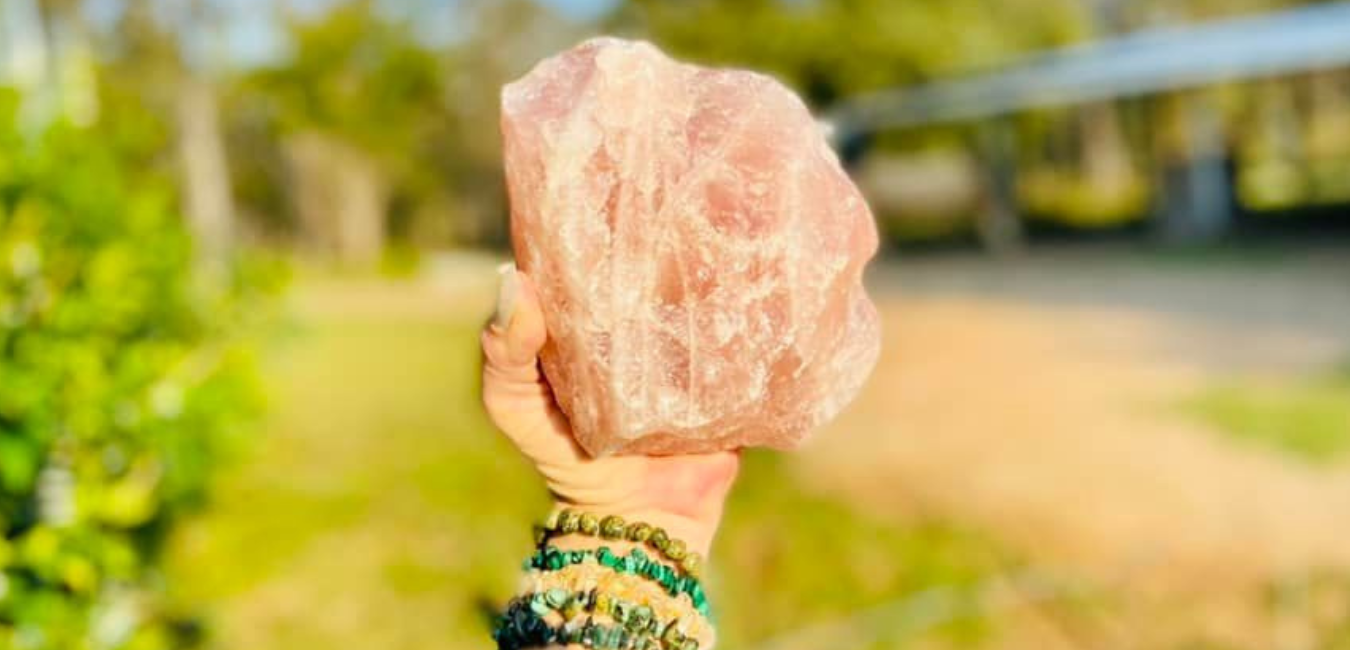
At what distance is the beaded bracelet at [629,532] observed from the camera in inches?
33.5

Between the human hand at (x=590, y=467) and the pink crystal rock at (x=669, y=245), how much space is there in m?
0.02

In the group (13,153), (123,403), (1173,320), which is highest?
(13,153)

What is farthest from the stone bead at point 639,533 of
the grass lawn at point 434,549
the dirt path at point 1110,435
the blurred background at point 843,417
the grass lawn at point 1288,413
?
the grass lawn at point 1288,413

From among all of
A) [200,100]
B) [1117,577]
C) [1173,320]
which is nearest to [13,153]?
[1117,577]

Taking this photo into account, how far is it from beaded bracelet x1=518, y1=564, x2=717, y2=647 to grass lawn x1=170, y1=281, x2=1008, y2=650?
11.1ft

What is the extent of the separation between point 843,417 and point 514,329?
6475 millimetres

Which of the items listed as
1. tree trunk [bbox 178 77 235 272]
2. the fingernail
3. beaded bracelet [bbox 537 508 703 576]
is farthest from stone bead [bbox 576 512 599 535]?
tree trunk [bbox 178 77 235 272]

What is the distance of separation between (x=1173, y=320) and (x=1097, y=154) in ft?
47.8

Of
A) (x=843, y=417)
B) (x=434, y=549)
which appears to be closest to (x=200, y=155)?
(x=843, y=417)

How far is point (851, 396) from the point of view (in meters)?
0.92

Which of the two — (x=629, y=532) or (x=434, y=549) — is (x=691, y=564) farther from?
(x=434, y=549)

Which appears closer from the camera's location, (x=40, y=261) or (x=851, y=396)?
(x=851, y=396)

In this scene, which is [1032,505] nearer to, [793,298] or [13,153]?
[13,153]

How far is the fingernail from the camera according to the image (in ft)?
2.64
